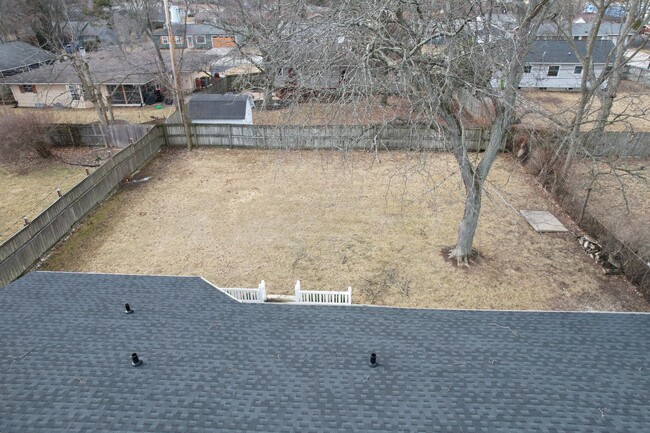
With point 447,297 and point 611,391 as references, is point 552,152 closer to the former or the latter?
point 447,297

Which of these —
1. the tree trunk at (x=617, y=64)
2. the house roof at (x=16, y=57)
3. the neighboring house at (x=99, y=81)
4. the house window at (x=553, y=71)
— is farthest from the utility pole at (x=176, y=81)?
the house window at (x=553, y=71)

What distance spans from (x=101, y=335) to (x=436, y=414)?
210 inches

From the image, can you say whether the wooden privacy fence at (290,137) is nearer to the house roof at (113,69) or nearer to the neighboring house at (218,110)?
the neighboring house at (218,110)

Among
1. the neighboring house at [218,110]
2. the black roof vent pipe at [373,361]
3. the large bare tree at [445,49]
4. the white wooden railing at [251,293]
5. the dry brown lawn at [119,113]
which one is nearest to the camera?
the black roof vent pipe at [373,361]

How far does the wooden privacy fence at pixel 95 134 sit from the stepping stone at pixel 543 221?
17453 millimetres

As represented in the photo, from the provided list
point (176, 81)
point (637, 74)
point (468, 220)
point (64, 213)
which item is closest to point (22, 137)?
point (176, 81)

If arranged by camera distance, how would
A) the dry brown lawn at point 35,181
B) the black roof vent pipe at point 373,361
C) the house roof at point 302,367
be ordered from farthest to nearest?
the dry brown lawn at point 35,181 → the black roof vent pipe at point 373,361 → the house roof at point 302,367

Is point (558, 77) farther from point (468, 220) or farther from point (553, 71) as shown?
point (468, 220)

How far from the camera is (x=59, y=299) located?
8164mm

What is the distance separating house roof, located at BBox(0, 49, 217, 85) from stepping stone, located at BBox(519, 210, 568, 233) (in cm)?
2129

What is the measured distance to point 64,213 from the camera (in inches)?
545

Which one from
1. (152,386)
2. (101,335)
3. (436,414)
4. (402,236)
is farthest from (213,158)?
(436,414)

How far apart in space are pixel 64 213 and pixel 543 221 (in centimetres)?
1578

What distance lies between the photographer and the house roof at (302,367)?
5.43 m
